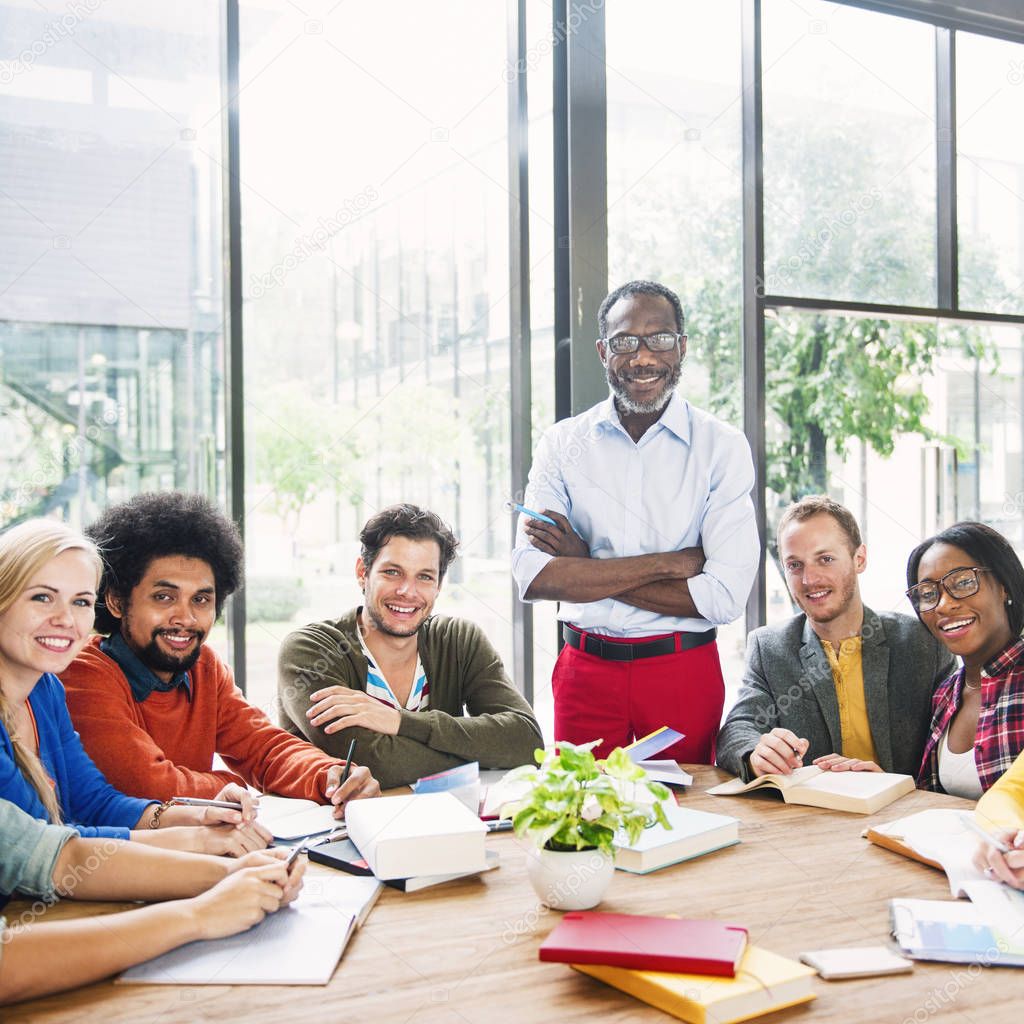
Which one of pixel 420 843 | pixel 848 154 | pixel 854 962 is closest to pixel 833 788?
pixel 854 962

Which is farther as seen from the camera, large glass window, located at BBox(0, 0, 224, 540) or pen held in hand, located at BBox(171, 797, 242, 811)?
large glass window, located at BBox(0, 0, 224, 540)

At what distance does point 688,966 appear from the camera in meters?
1.16

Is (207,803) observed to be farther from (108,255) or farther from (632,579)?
(108,255)

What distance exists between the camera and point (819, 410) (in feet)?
12.6

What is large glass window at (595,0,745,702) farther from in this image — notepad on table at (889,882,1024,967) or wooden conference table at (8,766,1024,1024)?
notepad on table at (889,882,1024,967)

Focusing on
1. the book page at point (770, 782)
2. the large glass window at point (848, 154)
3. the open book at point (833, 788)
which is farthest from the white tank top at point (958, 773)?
the large glass window at point (848, 154)

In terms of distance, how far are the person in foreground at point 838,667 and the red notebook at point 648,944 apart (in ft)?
3.65

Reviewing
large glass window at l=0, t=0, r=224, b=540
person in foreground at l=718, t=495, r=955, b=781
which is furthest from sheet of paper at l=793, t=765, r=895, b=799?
large glass window at l=0, t=0, r=224, b=540

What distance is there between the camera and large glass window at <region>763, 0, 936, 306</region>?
3736 mm

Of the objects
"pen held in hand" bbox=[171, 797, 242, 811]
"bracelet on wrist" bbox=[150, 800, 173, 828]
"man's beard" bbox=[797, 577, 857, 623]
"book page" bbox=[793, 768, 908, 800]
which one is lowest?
"book page" bbox=[793, 768, 908, 800]

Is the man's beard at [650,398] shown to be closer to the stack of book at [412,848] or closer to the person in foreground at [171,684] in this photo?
the person in foreground at [171,684]

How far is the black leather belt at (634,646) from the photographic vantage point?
2654 mm

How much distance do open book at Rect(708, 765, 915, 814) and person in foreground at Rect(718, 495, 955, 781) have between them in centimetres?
32

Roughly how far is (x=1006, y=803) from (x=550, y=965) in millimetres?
879
